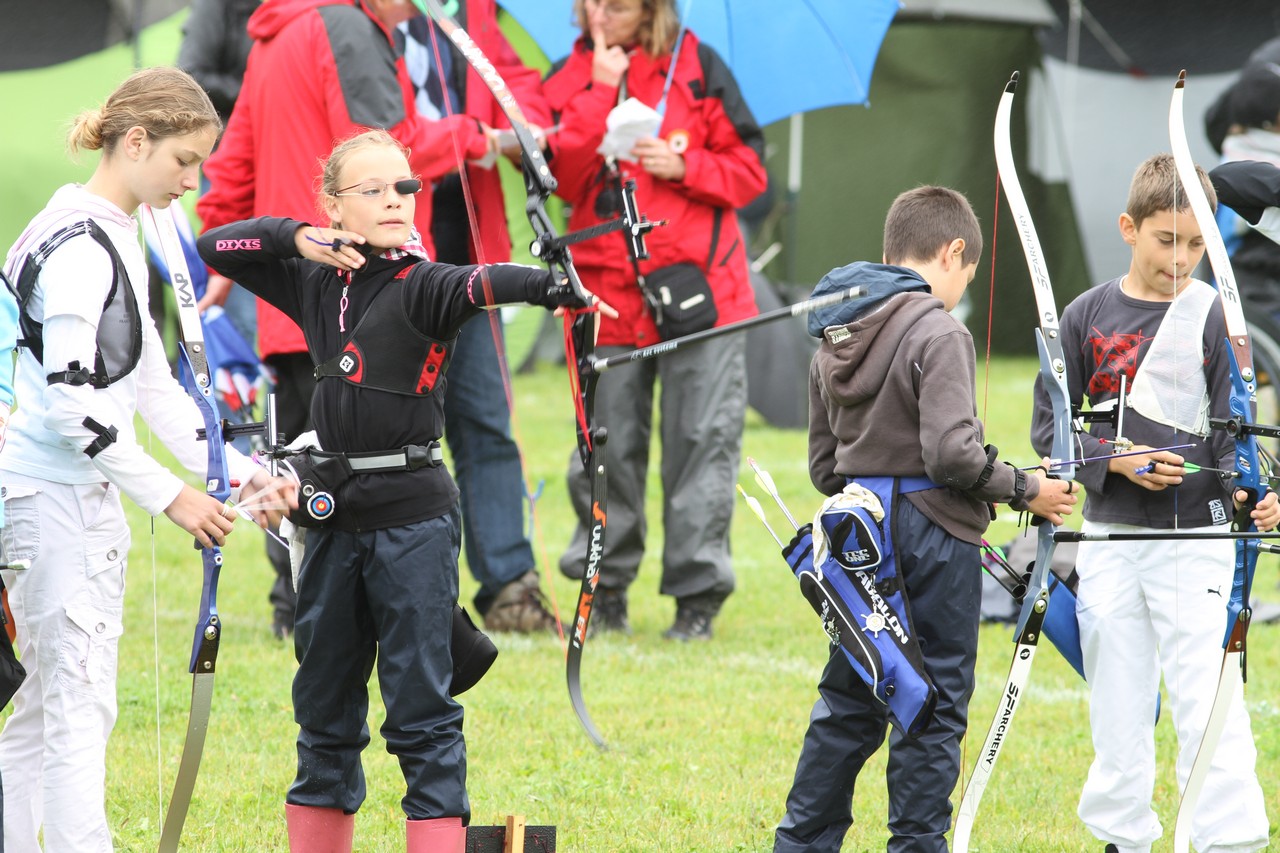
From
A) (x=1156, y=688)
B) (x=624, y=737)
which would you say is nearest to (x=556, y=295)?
(x=1156, y=688)

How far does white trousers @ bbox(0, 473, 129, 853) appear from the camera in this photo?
302 centimetres

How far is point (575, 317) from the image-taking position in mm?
3160

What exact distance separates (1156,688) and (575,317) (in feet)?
5.29

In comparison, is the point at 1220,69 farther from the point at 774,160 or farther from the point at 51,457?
the point at 51,457

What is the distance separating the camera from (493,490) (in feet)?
18.9

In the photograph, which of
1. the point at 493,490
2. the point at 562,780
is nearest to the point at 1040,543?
the point at 562,780

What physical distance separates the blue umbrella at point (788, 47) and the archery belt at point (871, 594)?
2960mm

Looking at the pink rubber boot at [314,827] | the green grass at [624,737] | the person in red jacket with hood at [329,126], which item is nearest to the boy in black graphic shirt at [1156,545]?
the green grass at [624,737]

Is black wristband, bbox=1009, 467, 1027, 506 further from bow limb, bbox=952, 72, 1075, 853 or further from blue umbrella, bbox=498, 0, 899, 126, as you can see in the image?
blue umbrella, bbox=498, 0, 899, 126

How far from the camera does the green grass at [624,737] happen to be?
12.7 feet

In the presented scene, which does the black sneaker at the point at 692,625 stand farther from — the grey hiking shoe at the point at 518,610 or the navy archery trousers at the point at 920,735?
the navy archery trousers at the point at 920,735

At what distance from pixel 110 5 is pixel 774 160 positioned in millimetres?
5823

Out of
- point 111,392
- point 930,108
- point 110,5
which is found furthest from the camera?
point 930,108

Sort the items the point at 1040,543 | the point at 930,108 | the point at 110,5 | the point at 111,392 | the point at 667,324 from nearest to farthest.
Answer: the point at 111,392 < the point at 1040,543 < the point at 667,324 < the point at 110,5 < the point at 930,108
